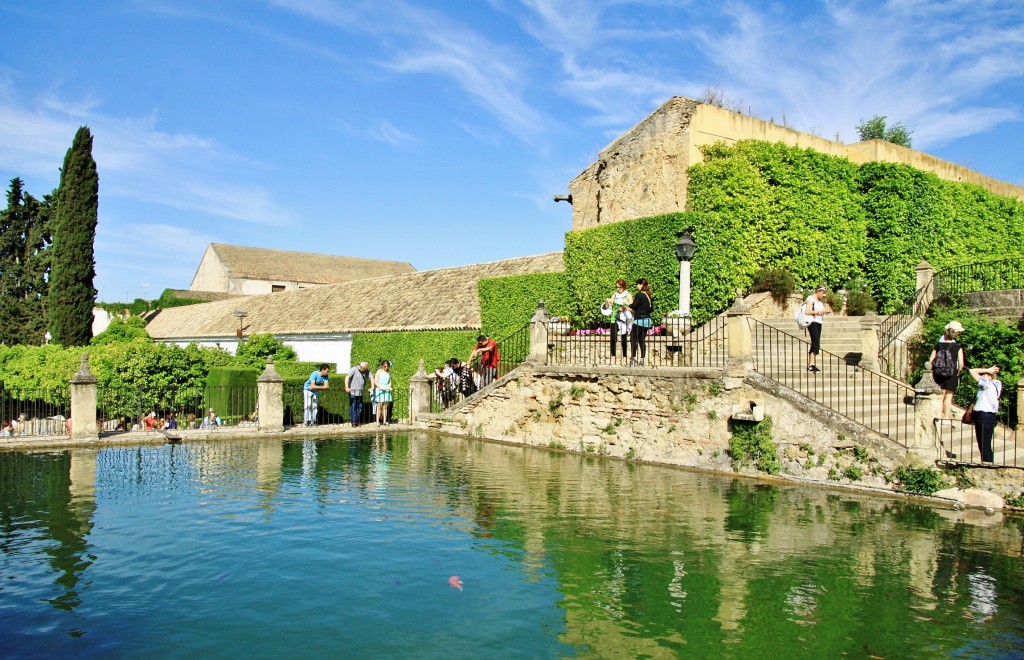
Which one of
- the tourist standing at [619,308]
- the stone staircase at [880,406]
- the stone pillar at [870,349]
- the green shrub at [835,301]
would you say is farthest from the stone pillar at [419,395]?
the green shrub at [835,301]

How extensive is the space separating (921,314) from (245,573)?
53.0ft

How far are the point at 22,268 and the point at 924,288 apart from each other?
4388 cm

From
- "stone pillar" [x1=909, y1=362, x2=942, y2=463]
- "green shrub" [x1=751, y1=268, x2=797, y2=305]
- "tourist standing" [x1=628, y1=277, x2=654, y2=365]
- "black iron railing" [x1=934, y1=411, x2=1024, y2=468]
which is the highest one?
"green shrub" [x1=751, y1=268, x2=797, y2=305]

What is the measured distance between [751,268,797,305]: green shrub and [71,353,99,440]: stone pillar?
16225 mm

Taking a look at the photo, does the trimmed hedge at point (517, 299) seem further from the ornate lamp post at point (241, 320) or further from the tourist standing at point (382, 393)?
the ornate lamp post at point (241, 320)

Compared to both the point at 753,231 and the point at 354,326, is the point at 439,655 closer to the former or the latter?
the point at 753,231

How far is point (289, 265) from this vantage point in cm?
5872

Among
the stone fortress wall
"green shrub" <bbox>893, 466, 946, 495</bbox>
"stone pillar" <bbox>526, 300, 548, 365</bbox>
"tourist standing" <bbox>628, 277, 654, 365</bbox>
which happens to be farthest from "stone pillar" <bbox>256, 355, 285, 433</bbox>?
"green shrub" <bbox>893, 466, 946, 495</bbox>

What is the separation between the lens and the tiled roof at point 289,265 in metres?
56.0

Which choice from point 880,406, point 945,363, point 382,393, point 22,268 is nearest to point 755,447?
point 880,406

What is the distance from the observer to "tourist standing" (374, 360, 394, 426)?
66.5 ft

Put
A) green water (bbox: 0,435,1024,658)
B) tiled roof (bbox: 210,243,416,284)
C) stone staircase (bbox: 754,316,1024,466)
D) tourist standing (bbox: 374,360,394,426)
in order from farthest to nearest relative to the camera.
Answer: tiled roof (bbox: 210,243,416,284) < tourist standing (bbox: 374,360,394,426) < stone staircase (bbox: 754,316,1024,466) < green water (bbox: 0,435,1024,658)

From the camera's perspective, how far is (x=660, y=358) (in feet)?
50.4

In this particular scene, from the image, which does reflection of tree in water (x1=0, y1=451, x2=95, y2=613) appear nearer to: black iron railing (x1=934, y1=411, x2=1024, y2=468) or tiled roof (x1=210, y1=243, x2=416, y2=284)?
black iron railing (x1=934, y1=411, x2=1024, y2=468)
